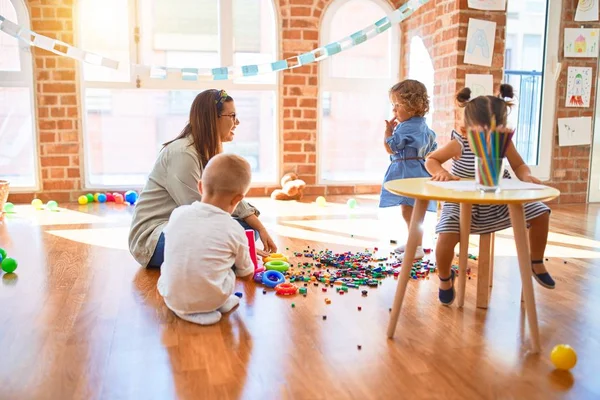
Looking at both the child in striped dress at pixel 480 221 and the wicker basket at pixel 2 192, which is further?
the wicker basket at pixel 2 192

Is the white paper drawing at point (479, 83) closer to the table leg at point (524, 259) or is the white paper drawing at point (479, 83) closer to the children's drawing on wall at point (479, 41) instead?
the children's drawing on wall at point (479, 41)

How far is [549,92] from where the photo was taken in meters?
4.58

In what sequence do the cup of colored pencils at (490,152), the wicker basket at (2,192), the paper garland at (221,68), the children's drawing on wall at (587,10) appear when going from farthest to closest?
the children's drawing on wall at (587,10) → the wicker basket at (2,192) → the paper garland at (221,68) → the cup of colored pencils at (490,152)

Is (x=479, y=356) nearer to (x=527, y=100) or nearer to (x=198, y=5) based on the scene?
(x=527, y=100)

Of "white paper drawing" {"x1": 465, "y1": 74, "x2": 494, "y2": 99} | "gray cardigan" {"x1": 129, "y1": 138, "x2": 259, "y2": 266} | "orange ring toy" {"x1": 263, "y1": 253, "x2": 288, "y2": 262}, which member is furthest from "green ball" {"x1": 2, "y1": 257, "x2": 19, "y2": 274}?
"white paper drawing" {"x1": 465, "y1": 74, "x2": 494, "y2": 99}

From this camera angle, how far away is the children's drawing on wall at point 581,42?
452 centimetres

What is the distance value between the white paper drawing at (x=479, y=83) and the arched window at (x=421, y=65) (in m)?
0.47

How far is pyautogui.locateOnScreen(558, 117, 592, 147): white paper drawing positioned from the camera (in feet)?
15.2

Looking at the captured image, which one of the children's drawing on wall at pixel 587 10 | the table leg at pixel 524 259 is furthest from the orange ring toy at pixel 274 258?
the children's drawing on wall at pixel 587 10

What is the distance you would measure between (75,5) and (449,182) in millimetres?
3888

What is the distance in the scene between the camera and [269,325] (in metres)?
1.92

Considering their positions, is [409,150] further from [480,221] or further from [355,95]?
[355,95]

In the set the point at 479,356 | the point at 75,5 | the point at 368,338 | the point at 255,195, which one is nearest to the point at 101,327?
the point at 368,338

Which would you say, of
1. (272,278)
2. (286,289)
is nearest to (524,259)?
(286,289)
